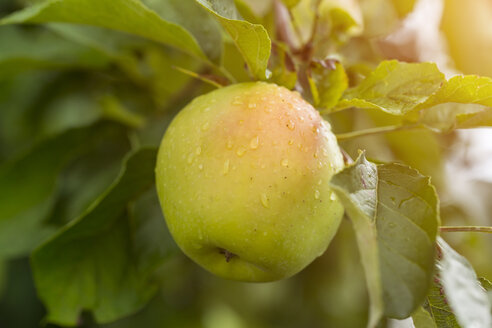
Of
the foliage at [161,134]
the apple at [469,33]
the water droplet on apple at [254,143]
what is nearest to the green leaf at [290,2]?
the foliage at [161,134]

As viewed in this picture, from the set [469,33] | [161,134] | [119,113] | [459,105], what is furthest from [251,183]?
[469,33]

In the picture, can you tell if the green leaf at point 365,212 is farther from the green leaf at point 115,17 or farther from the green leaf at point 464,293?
the green leaf at point 115,17

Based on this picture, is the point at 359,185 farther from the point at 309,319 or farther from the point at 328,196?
the point at 309,319

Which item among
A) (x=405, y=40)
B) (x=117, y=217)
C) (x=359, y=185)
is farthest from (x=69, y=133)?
(x=405, y=40)

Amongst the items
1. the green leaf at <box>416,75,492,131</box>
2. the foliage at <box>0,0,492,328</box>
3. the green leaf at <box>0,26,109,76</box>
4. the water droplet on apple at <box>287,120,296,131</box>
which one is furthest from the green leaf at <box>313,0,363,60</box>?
the green leaf at <box>0,26,109,76</box>

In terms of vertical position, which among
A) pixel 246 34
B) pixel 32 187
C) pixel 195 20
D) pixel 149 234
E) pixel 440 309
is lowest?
pixel 32 187

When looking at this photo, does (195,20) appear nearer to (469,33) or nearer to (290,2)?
(290,2)

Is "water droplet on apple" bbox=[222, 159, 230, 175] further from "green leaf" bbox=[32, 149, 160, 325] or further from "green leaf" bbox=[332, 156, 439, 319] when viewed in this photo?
"green leaf" bbox=[32, 149, 160, 325]
